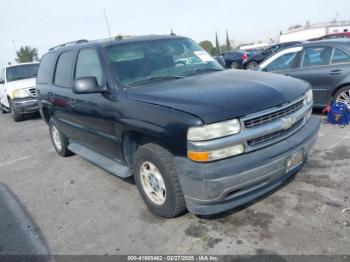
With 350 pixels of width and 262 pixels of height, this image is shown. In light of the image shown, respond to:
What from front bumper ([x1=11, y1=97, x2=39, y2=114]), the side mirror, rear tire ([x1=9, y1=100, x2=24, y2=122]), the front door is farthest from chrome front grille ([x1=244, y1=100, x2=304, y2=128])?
the front door

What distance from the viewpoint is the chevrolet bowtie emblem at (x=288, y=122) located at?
3.18 m

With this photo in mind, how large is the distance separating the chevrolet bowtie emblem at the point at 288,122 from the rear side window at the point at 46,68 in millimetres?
4178

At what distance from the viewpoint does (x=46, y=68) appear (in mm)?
6172

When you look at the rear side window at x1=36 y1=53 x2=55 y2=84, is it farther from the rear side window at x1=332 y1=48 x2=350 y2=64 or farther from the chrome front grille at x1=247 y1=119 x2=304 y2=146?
the rear side window at x1=332 y1=48 x2=350 y2=64

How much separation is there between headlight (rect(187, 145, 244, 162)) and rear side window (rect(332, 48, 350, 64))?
4.75 metres

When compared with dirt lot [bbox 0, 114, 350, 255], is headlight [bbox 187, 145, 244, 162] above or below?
above

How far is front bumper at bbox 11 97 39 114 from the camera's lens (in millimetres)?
10750

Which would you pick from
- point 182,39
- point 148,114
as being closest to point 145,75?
point 148,114

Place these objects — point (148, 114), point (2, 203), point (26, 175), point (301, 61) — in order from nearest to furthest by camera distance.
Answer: point (148, 114) → point (2, 203) → point (26, 175) → point (301, 61)

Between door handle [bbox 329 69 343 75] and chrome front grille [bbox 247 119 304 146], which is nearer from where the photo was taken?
A: chrome front grille [bbox 247 119 304 146]

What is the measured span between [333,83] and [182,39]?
3.50 meters

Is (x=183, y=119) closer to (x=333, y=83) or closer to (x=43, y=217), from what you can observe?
(x=43, y=217)

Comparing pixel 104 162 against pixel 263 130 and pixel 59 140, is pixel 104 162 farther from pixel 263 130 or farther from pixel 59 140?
pixel 263 130

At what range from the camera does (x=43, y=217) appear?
4016 millimetres
